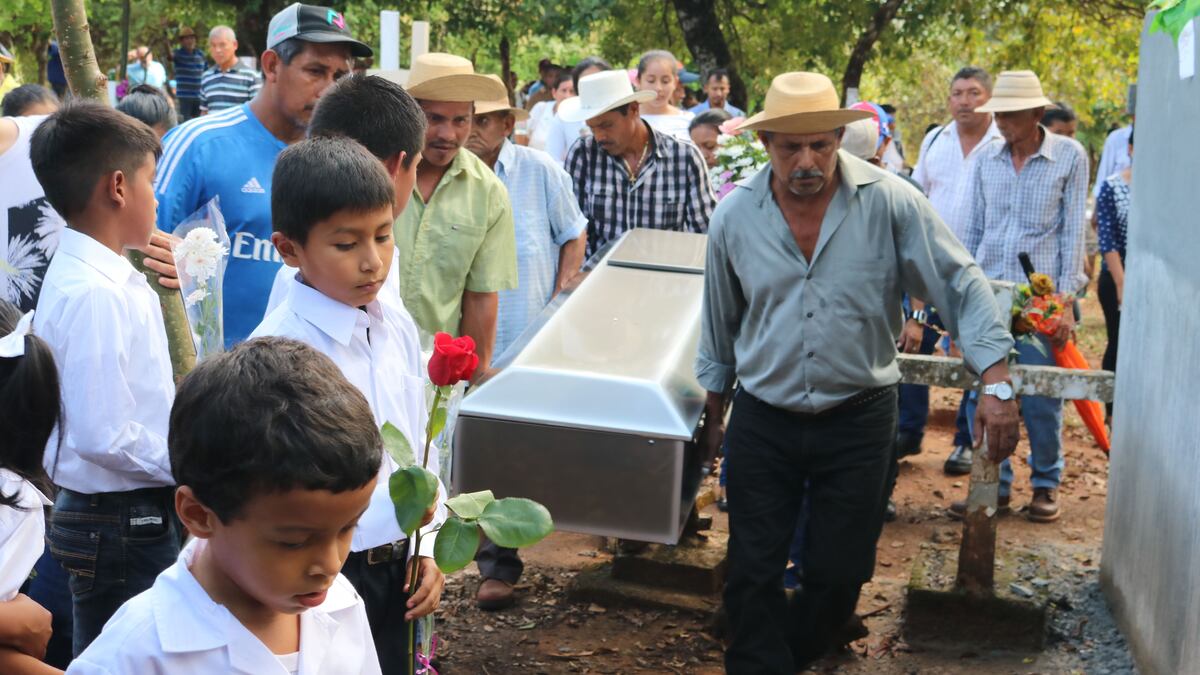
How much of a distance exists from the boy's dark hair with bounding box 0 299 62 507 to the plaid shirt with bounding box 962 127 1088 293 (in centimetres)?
550

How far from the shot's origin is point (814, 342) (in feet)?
13.4

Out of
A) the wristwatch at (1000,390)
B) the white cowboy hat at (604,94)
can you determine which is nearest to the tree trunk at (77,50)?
the wristwatch at (1000,390)

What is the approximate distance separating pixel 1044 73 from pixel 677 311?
15694 mm

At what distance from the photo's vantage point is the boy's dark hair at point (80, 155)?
298 centimetres

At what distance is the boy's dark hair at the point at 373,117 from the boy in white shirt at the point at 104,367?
1.49ft

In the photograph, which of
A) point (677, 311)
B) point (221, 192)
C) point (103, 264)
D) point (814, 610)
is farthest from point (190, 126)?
point (814, 610)

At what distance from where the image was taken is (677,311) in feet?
16.1

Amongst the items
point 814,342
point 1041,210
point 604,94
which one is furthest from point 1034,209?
point 814,342

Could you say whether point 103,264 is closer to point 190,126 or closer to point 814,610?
point 190,126

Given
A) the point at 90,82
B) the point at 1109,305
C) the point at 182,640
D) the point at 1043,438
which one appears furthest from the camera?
the point at 1109,305

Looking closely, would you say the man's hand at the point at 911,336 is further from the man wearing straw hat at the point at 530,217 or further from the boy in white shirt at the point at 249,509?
the boy in white shirt at the point at 249,509

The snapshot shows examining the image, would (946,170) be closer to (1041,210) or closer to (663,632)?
(1041,210)

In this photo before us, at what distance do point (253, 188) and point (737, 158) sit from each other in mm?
3394

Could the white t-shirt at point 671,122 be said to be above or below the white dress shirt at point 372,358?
above
